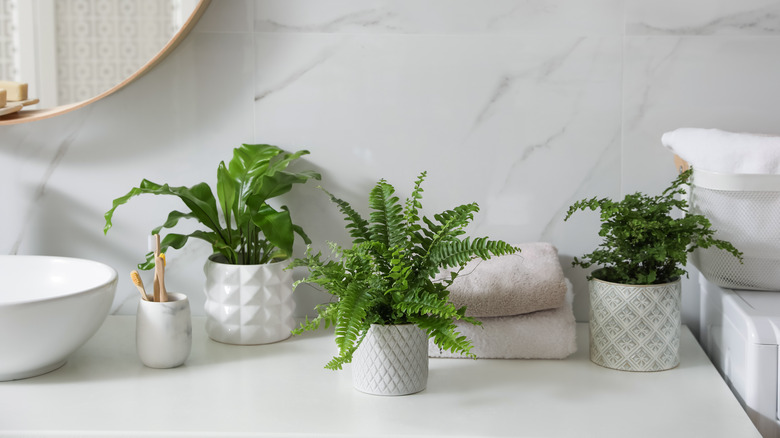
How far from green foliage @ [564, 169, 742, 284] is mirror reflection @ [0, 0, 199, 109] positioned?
75 centimetres

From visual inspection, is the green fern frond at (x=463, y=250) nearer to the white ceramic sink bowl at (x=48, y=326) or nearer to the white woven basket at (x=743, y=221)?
the white woven basket at (x=743, y=221)

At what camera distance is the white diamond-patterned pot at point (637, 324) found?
1007 mm

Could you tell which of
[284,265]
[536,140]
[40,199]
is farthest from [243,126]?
[536,140]

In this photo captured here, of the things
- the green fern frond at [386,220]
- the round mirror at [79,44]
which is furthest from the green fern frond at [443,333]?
the round mirror at [79,44]

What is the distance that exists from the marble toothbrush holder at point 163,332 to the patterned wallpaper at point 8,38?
53 centimetres

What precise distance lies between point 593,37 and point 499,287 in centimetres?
44

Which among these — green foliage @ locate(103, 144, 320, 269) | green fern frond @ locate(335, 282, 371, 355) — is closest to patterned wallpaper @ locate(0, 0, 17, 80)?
green foliage @ locate(103, 144, 320, 269)

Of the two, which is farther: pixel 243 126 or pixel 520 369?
pixel 243 126

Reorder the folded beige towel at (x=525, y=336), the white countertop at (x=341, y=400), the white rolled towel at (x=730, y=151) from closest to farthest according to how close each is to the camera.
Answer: the white countertop at (x=341, y=400) < the white rolled towel at (x=730, y=151) < the folded beige towel at (x=525, y=336)

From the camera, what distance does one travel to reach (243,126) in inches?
50.1

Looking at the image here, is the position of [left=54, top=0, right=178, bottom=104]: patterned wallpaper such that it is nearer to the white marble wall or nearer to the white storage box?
the white marble wall

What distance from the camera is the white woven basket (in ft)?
3.21

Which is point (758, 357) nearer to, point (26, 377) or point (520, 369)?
point (520, 369)

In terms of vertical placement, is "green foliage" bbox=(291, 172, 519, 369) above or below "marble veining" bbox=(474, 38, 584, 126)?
below
